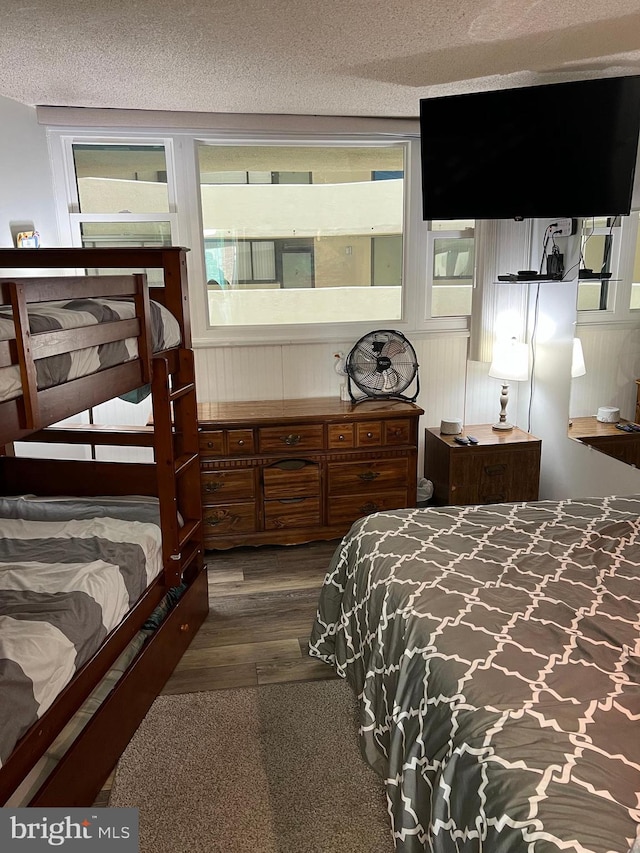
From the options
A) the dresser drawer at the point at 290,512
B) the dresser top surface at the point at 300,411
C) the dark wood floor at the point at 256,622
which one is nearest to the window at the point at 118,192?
the dresser top surface at the point at 300,411

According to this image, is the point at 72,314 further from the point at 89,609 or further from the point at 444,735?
the point at 444,735

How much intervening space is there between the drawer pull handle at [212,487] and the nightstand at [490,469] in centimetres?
130

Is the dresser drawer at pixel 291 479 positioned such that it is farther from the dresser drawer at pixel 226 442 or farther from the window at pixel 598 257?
the window at pixel 598 257

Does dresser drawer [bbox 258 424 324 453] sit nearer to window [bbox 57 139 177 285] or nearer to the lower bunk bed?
the lower bunk bed

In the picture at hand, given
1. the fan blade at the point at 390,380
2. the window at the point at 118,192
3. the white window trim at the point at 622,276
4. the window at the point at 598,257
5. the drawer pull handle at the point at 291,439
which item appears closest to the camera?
the white window trim at the point at 622,276

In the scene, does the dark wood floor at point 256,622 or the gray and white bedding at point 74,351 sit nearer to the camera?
the gray and white bedding at point 74,351

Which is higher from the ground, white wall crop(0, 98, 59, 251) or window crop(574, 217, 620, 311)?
white wall crop(0, 98, 59, 251)

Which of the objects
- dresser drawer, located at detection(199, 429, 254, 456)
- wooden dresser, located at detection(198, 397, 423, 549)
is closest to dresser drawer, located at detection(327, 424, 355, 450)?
wooden dresser, located at detection(198, 397, 423, 549)

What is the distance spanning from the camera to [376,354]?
368 centimetres

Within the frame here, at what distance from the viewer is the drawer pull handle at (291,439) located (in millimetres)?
3381

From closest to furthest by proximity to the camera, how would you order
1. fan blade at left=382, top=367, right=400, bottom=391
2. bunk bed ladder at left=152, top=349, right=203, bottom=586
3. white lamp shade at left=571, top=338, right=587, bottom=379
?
bunk bed ladder at left=152, top=349, right=203, bottom=586 → white lamp shade at left=571, top=338, right=587, bottom=379 → fan blade at left=382, top=367, right=400, bottom=391

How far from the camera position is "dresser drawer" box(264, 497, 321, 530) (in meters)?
3.45

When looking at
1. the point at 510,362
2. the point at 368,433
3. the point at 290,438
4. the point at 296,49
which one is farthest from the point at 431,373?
the point at 296,49

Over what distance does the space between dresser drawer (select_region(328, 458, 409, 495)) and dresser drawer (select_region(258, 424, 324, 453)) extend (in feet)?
0.57
